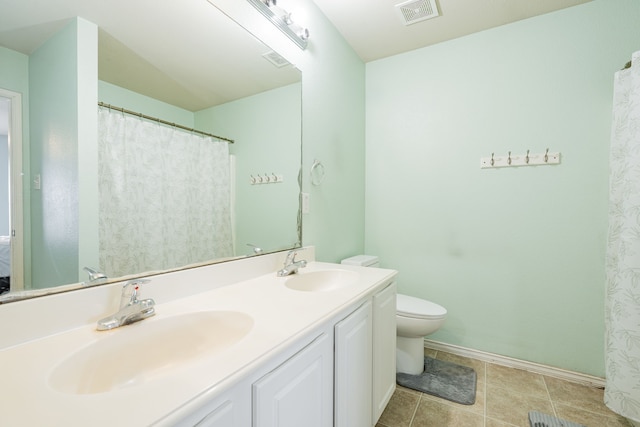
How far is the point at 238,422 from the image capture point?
1.82 feet

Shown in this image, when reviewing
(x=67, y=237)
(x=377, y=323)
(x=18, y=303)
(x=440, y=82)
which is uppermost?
(x=440, y=82)

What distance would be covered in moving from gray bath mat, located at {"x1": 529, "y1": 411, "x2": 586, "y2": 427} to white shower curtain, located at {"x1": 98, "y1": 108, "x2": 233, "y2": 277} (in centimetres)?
178

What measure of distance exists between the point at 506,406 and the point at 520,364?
52 cm

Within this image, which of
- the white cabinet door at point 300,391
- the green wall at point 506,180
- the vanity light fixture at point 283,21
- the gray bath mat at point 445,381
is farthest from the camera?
the green wall at point 506,180

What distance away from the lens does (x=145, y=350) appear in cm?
76

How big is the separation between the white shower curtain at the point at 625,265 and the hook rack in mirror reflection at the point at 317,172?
63.6 inches

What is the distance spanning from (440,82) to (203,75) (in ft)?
5.97

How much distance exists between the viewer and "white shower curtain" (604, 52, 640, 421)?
4.23ft

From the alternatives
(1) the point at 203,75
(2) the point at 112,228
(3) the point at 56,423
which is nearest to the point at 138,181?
(2) the point at 112,228

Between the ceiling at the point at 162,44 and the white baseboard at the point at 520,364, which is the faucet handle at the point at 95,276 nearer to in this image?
the ceiling at the point at 162,44

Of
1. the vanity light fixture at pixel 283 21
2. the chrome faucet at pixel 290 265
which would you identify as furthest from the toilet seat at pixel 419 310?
the vanity light fixture at pixel 283 21

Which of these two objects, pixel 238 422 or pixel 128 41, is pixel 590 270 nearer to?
pixel 238 422

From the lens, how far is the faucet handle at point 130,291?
2.64 ft

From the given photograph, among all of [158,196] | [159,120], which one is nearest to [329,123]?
[159,120]
